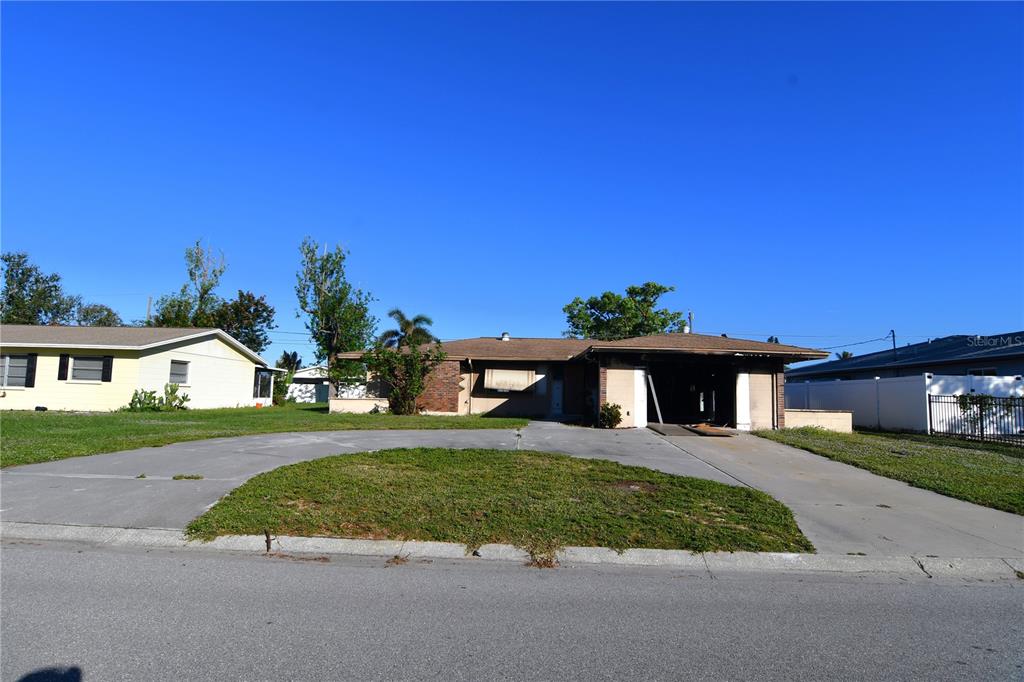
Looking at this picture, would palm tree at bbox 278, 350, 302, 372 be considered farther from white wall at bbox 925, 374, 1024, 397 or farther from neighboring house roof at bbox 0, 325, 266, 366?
white wall at bbox 925, 374, 1024, 397

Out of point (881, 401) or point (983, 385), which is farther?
point (881, 401)

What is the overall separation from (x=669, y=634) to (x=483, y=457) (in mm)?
7120

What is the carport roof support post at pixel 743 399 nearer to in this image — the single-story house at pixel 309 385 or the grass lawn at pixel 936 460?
the grass lawn at pixel 936 460

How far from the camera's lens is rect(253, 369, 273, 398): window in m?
33.9

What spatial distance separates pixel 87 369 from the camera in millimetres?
24531

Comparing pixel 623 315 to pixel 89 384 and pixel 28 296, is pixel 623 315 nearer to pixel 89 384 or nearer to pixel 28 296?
pixel 89 384

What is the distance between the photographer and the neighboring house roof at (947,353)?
24328mm

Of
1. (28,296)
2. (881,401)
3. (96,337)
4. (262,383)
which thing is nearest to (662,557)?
(881,401)

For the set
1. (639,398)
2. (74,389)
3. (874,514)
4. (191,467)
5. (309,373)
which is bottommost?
(874,514)

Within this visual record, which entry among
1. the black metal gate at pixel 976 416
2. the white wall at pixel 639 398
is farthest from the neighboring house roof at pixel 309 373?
the black metal gate at pixel 976 416

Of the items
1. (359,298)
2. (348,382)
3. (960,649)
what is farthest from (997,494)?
(359,298)

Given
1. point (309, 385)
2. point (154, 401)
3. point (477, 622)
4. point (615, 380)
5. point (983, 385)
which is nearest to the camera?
point (477, 622)

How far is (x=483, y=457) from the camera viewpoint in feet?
35.8

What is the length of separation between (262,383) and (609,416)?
24.6 m
